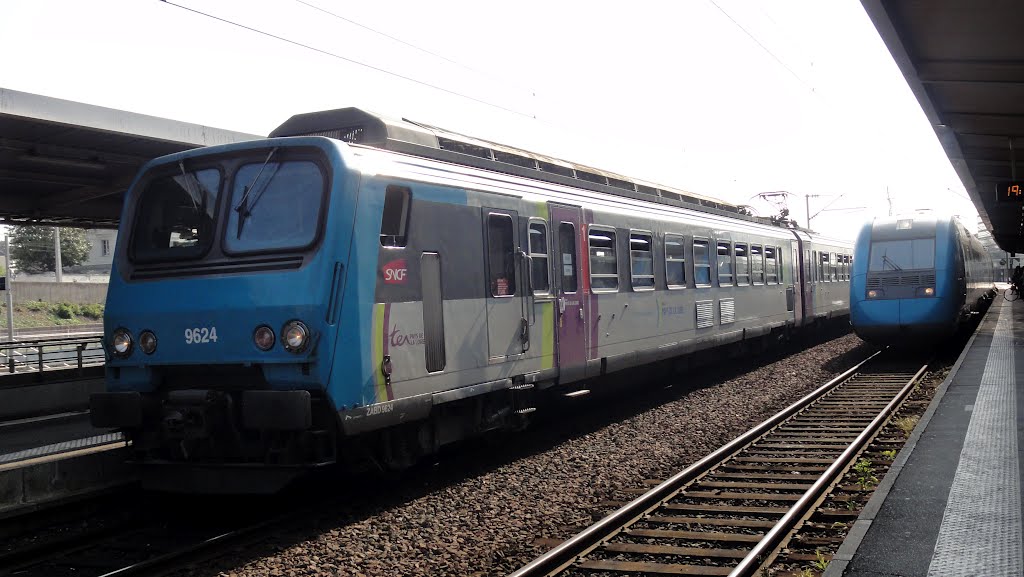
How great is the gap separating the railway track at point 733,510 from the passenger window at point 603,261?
97.9 inches

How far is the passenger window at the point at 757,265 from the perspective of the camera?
1661 centimetres

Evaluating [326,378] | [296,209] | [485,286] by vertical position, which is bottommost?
[326,378]

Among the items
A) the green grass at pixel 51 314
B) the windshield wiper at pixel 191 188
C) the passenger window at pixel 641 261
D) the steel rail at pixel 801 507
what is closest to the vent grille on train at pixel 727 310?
the passenger window at pixel 641 261

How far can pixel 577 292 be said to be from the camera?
10219 millimetres

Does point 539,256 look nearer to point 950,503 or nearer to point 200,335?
point 200,335

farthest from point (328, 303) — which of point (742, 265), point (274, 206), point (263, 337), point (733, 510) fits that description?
point (742, 265)

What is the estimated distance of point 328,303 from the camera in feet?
21.8

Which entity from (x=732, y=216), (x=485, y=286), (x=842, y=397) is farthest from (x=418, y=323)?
(x=732, y=216)

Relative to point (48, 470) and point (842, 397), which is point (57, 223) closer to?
point (48, 470)

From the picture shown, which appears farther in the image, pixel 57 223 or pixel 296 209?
pixel 57 223

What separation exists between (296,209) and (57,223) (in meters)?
11.2

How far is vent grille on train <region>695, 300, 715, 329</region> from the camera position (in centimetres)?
1383

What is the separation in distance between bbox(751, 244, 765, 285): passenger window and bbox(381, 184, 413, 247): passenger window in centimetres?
1051

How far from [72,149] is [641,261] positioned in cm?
759
